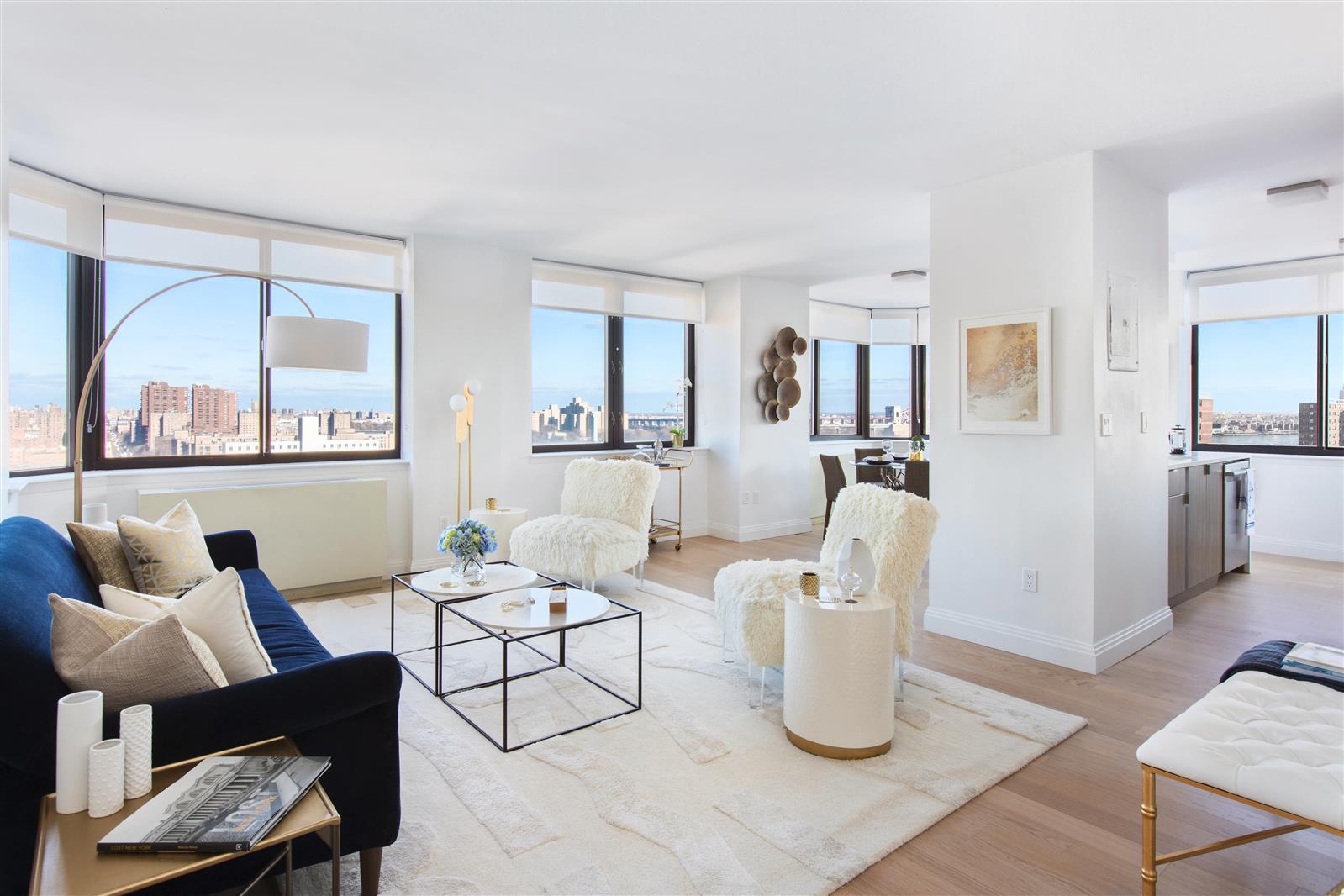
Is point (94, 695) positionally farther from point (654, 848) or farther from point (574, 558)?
point (574, 558)

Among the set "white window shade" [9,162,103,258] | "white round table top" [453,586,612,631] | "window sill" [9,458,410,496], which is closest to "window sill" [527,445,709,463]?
"window sill" [9,458,410,496]

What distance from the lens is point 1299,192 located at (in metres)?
3.95

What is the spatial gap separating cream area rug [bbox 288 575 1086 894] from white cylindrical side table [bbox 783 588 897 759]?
0.05 metres

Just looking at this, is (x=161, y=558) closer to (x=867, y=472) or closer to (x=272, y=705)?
(x=272, y=705)

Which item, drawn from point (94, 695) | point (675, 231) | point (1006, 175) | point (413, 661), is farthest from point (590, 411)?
point (94, 695)

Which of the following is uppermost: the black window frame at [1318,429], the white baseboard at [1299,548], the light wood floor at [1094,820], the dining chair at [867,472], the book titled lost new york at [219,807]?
the black window frame at [1318,429]

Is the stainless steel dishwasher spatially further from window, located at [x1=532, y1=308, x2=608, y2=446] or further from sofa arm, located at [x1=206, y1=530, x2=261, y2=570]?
sofa arm, located at [x1=206, y1=530, x2=261, y2=570]

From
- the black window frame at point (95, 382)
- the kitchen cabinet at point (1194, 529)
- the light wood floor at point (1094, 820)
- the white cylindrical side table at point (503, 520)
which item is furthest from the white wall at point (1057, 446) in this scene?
the black window frame at point (95, 382)

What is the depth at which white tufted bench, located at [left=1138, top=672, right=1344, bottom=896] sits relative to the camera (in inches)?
61.5

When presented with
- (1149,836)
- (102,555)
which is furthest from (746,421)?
(1149,836)

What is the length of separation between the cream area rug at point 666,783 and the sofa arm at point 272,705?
0.55 metres

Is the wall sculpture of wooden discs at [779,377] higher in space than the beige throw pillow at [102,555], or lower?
higher

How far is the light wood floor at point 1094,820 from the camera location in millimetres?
1914

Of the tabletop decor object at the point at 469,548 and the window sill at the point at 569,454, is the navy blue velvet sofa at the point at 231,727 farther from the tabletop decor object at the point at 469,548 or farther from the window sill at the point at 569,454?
the window sill at the point at 569,454
